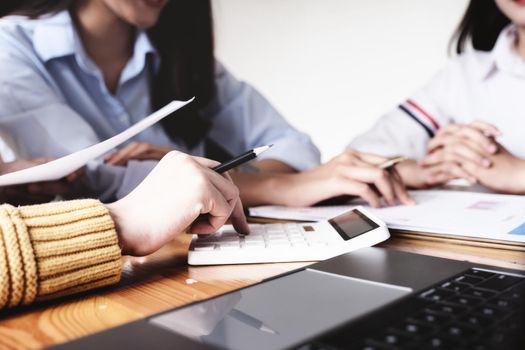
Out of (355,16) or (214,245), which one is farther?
(355,16)

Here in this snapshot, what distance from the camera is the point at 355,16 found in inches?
64.1

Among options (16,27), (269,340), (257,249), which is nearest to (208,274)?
(257,249)

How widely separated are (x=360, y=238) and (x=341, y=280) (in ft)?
0.37

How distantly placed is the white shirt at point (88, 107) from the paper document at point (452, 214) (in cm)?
29

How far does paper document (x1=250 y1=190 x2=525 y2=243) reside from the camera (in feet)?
1.55

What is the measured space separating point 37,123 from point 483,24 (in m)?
1.07

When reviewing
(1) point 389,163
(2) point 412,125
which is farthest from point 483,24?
(1) point 389,163

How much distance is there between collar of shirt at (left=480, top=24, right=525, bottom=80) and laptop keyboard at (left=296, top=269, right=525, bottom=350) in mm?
956

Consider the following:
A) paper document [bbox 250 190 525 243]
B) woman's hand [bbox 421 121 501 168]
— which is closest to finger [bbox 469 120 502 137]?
woman's hand [bbox 421 121 501 168]

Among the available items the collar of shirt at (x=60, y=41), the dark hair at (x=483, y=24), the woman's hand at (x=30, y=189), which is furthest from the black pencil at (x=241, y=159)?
the dark hair at (x=483, y=24)

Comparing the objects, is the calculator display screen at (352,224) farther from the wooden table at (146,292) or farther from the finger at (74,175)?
the finger at (74,175)

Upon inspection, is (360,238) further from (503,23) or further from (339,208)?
(503,23)

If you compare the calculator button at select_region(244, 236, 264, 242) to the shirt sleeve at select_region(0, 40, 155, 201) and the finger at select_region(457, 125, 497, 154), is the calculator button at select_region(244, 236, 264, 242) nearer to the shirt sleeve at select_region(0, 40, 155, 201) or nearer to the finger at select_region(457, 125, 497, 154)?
the shirt sleeve at select_region(0, 40, 155, 201)

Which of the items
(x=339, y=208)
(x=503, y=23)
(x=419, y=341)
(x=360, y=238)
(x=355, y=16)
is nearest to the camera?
(x=419, y=341)
